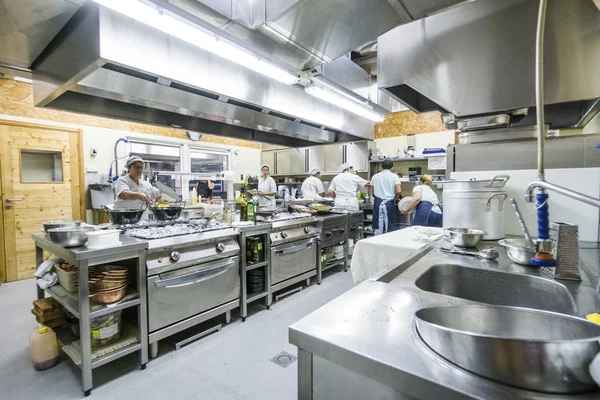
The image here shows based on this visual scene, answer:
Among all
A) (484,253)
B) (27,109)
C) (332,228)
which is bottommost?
(332,228)

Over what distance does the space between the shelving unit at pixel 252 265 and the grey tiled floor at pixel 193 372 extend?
0.21 metres

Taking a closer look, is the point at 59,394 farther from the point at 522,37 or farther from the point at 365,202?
the point at 365,202

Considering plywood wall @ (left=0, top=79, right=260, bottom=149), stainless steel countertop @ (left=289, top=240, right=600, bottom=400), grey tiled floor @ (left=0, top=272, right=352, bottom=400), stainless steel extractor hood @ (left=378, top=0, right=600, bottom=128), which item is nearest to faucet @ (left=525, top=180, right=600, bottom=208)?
stainless steel countertop @ (left=289, top=240, right=600, bottom=400)

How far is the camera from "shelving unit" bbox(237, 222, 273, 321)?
2.78 metres

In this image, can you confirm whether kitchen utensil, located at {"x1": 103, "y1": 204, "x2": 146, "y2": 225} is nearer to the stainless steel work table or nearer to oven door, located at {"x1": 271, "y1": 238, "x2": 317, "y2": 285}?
the stainless steel work table

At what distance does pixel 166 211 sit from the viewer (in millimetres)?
2865

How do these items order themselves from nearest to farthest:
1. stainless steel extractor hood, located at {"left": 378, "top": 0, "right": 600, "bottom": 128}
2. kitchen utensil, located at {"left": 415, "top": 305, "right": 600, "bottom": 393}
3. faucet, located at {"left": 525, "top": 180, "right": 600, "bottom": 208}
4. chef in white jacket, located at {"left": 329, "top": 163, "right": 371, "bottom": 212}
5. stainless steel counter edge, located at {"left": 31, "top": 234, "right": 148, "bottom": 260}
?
kitchen utensil, located at {"left": 415, "top": 305, "right": 600, "bottom": 393}
faucet, located at {"left": 525, "top": 180, "right": 600, "bottom": 208}
stainless steel extractor hood, located at {"left": 378, "top": 0, "right": 600, "bottom": 128}
stainless steel counter edge, located at {"left": 31, "top": 234, "right": 148, "bottom": 260}
chef in white jacket, located at {"left": 329, "top": 163, "right": 371, "bottom": 212}

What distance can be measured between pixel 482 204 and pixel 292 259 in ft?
7.01

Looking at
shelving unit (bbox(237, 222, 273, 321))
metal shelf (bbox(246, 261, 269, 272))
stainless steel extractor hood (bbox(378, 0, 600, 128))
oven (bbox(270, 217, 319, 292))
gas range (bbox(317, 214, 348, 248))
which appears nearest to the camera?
stainless steel extractor hood (bbox(378, 0, 600, 128))

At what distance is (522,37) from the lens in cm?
163

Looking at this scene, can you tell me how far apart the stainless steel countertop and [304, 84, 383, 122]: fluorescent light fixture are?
2.47 meters

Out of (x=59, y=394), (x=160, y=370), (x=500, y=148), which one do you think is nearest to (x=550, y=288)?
(x=500, y=148)

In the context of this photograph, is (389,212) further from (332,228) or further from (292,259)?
(292,259)

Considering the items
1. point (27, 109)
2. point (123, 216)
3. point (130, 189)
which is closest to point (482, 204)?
point (123, 216)
